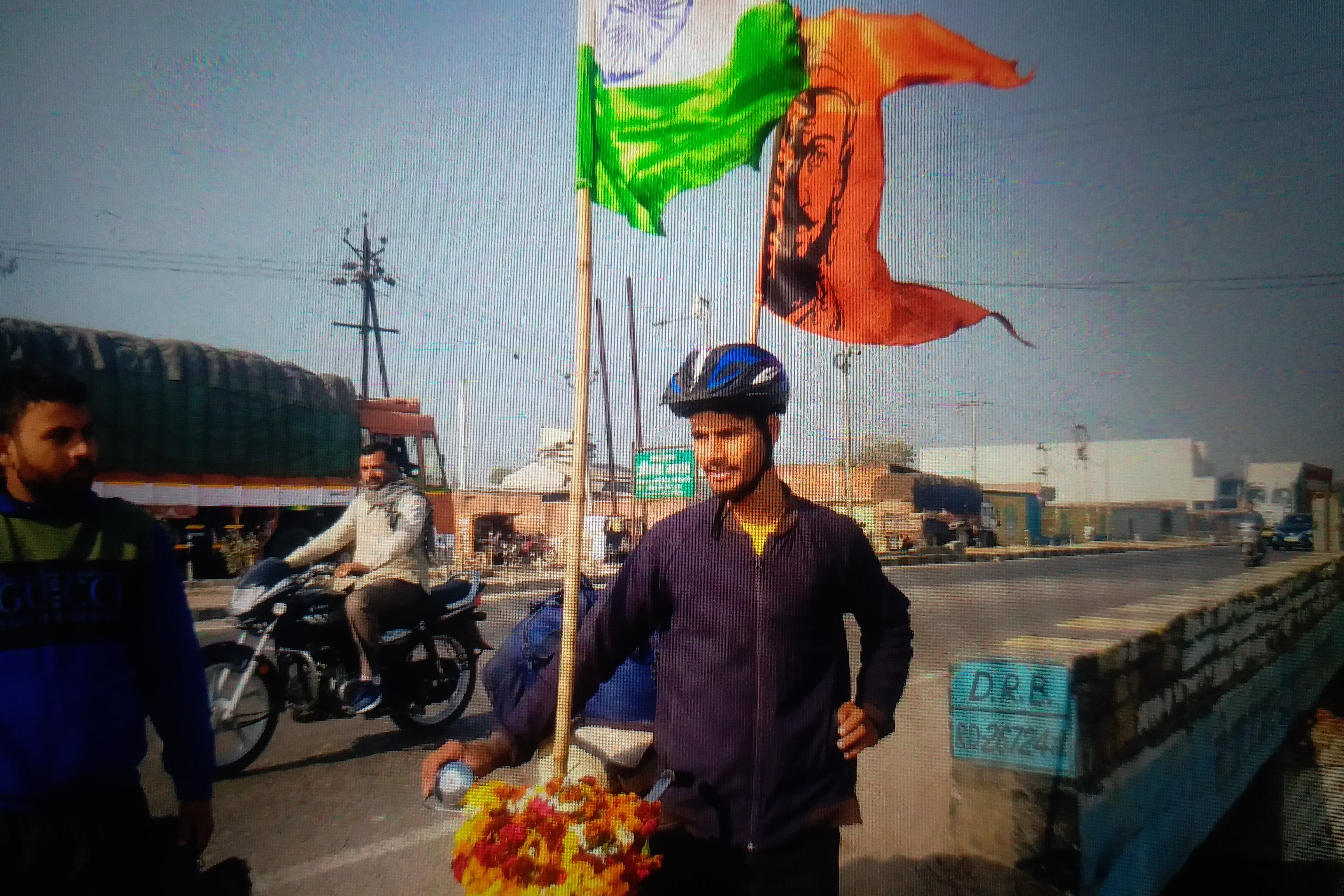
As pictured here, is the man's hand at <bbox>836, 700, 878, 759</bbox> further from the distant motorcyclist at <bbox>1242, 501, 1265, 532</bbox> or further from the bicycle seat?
the distant motorcyclist at <bbox>1242, 501, 1265, 532</bbox>

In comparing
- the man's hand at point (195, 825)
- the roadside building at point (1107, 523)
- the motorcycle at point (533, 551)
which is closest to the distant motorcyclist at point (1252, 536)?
the motorcycle at point (533, 551)

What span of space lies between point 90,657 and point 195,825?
45 cm

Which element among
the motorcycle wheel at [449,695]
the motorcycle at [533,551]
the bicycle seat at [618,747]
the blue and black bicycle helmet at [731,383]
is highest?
the blue and black bicycle helmet at [731,383]

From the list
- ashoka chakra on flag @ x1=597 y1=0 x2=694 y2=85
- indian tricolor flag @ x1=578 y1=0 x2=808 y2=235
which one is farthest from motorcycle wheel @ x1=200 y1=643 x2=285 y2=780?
ashoka chakra on flag @ x1=597 y1=0 x2=694 y2=85

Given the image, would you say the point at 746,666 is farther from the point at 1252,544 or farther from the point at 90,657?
the point at 1252,544

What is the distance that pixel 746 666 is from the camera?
5.66ft

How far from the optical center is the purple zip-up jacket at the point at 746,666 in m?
1.70

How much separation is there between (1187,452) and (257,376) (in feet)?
51.2

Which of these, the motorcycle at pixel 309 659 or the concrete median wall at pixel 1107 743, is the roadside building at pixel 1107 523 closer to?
the concrete median wall at pixel 1107 743

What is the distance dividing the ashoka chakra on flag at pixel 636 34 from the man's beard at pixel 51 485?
4.92 ft

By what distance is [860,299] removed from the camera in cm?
277

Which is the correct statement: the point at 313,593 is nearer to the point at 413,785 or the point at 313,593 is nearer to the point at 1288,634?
the point at 413,785

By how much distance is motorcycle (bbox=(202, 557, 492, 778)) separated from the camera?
4.67 metres

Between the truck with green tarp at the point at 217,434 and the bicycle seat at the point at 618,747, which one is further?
the truck with green tarp at the point at 217,434
